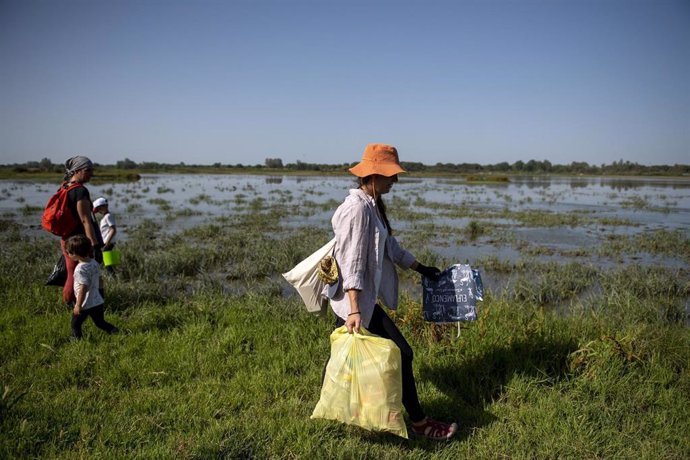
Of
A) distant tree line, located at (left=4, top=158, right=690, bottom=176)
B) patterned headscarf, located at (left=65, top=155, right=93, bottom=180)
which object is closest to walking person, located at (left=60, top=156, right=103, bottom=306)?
patterned headscarf, located at (left=65, top=155, right=93, bottom=180)

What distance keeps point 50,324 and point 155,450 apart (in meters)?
2.74

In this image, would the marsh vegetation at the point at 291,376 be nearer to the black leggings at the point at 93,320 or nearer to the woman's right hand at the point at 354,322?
the black leggings at the point at 93,320

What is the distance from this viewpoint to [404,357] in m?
2.62

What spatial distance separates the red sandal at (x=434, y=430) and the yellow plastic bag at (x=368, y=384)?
375mm

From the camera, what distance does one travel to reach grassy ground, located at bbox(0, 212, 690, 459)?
2.54 meters

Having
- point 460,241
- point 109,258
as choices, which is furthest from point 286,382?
point 460,241

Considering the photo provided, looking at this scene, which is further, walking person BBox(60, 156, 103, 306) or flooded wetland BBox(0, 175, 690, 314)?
flooded wetland BBox(0, 175, 690, 314)

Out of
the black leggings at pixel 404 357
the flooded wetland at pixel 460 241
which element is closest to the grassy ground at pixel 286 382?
the black leggings at pixel 404 357

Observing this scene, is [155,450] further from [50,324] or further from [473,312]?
[50,324]

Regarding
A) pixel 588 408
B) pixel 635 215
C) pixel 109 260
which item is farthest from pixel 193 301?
pixel 635 215

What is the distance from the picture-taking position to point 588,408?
117 inches

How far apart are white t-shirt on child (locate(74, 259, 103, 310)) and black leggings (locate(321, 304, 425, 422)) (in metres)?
2.71

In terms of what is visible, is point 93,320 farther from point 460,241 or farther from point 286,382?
point 460,241

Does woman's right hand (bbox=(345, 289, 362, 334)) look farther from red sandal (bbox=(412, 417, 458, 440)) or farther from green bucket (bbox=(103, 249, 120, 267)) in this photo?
green bucket (bbox=(103, 249, 120, 267))
